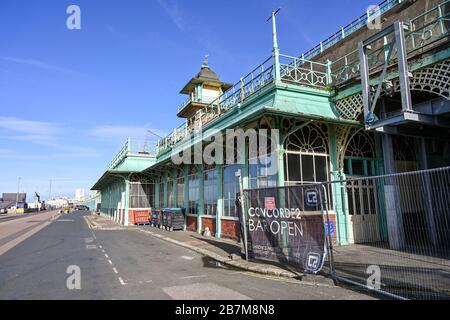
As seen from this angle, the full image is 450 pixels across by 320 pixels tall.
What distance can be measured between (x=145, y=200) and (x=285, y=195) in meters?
23.0

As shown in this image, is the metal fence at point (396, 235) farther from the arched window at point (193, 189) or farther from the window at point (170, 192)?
the window at point (170, 192)

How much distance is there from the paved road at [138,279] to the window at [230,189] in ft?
11.9

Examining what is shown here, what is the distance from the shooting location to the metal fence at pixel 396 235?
652 centimetres

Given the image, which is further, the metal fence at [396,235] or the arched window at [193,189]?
the arched window at [193,189]

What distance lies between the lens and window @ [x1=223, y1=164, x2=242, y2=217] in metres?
15.0

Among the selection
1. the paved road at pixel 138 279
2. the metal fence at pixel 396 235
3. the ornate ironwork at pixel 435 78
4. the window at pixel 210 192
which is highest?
the ornate ironwork at pixel 435 78

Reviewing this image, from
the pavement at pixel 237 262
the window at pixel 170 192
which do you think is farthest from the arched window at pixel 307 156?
the window at pixel 170 192

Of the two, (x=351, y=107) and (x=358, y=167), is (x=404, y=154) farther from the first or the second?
(x=351, y=107)

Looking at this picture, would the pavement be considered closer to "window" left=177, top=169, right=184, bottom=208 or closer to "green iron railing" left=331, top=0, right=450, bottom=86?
"window" left=177, top=169, right=184, bottom=208

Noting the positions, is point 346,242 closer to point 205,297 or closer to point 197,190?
point 205,297

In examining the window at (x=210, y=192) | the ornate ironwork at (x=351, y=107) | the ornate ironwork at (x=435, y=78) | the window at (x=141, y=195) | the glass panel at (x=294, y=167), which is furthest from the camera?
the window at (x=141, y=195)

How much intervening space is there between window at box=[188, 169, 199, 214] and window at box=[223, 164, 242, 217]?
4.14m

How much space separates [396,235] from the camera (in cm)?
1028
